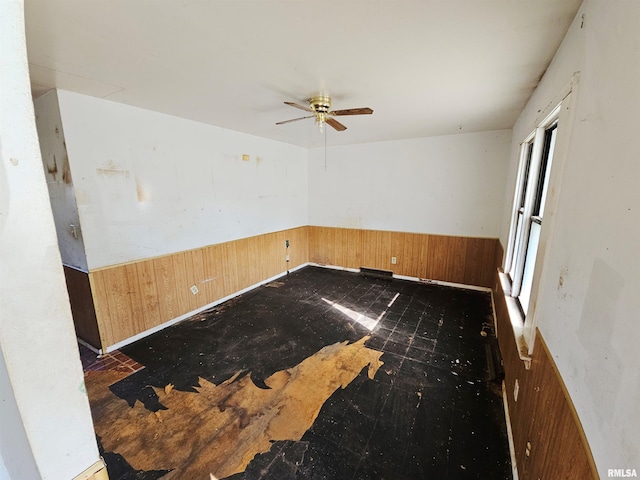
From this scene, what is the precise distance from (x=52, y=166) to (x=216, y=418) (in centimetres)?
272

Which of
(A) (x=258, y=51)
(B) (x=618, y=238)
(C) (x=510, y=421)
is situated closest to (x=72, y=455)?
(B) (x=618, y=238)

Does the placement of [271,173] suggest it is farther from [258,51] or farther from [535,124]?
[535,124]

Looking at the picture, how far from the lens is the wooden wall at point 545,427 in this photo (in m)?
0.85

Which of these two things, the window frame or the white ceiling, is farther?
the window frame

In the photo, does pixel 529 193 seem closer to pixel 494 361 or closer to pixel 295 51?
pixel 494 361

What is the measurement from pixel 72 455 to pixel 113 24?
6.16 feet

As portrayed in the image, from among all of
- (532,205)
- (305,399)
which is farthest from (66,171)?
(532,205)

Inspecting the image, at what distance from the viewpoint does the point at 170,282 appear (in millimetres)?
3215

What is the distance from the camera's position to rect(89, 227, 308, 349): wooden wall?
269cm

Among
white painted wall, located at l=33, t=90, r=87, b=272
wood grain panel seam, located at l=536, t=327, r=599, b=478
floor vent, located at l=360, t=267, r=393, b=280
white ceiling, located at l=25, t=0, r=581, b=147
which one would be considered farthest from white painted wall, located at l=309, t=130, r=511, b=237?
Result: white painted wall, located at l=33, t=90, r=87, b=272

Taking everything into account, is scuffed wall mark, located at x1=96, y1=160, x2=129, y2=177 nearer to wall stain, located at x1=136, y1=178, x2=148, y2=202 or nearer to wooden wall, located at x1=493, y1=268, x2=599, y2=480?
wall stain, located at x1=136, y1=178, x2=148, y2=202

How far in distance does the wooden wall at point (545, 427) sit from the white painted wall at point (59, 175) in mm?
3544

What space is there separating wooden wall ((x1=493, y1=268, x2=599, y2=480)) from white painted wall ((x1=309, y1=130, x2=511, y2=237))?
3053 mm

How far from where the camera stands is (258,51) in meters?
1.67
